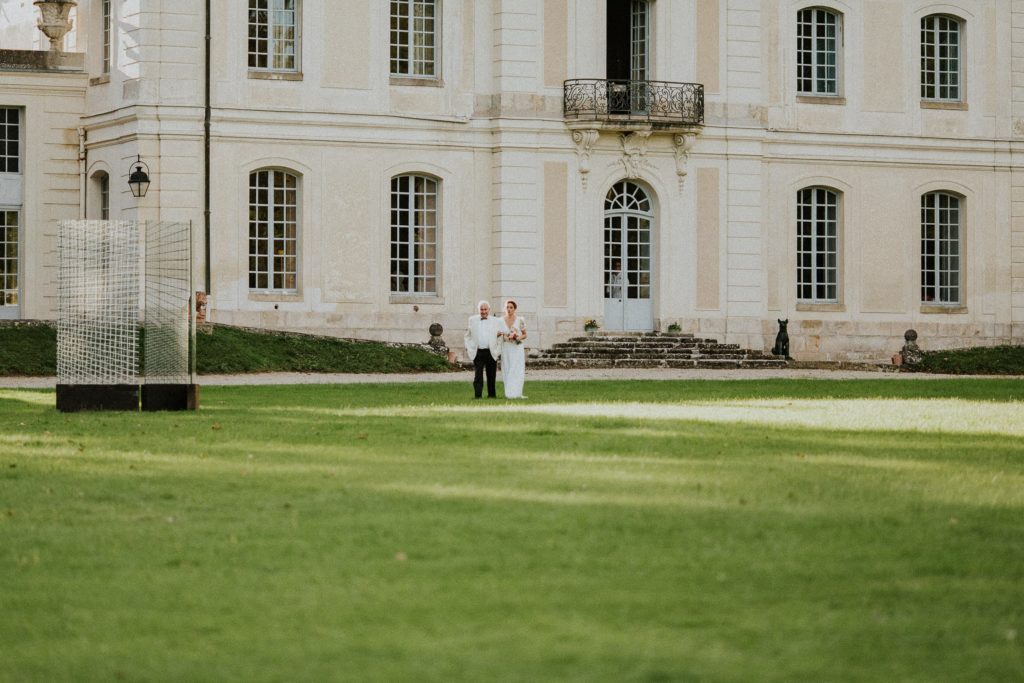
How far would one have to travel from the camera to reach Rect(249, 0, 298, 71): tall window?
3350cm

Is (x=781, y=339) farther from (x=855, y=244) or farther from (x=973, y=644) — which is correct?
(x=973, y=644)

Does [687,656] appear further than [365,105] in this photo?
No

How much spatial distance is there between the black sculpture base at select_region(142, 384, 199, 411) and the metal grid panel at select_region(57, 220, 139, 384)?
0.89ft

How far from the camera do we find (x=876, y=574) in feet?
24.7

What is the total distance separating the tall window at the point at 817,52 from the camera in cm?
3734

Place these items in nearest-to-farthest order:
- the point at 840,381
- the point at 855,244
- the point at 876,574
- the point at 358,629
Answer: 1. the point at 358,629
2. the point at 876,574
3. the point at 840,381
4. the point at 855,244

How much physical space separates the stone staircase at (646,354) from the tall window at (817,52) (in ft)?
21.2

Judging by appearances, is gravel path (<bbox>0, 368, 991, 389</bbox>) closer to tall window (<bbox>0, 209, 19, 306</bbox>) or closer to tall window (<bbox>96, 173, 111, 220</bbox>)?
tall window (<bbox>0, 209, 19, 306</bbox>)

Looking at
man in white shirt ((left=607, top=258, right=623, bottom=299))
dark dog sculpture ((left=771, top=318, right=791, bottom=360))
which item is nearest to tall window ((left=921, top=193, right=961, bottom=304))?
dark dog sculpture ((left=771, top=318, right=791, bottom=360))

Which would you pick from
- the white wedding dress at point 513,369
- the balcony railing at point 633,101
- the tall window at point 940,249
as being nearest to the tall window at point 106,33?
the balcony railing at point 633,101

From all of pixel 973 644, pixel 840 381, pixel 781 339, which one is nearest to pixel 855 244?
pixel 781 339

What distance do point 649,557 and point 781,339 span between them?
28.2 meters

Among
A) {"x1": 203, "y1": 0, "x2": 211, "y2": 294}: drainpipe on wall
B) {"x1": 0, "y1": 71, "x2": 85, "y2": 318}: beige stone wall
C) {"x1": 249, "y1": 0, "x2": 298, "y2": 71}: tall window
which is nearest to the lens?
{"x1": 203, "y1": 0, "x2": 211, "y2": 294}: drainpipe on wall

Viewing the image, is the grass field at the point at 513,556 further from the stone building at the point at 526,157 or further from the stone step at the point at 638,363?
the stone building at the point at 526,157
